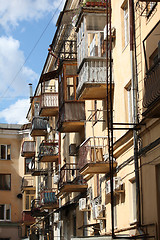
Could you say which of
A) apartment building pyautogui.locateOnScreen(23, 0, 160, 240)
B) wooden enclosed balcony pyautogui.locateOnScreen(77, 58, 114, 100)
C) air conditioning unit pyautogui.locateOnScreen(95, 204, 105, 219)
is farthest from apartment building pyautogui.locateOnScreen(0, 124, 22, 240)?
wooden enclosed balcony pyautogui.locateOnScreen(77, 58, 114, 100)

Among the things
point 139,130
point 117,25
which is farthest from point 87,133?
point 139,130

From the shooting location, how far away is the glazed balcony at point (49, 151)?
94.3 feet

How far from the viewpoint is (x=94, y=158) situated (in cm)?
1667

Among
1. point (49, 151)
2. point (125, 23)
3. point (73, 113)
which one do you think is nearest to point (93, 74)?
point (125, 23)

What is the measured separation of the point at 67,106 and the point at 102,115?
11.2 feet

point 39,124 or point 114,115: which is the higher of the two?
point 39,124

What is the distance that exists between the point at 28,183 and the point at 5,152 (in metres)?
3.72

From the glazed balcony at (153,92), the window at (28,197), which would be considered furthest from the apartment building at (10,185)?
the glazed balcony at (153,92)

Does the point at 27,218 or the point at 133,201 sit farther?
the point at 27,218

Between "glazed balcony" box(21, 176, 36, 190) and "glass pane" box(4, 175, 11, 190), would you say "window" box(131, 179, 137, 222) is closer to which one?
"glazed balcony" box(21, 176, 36, 190)

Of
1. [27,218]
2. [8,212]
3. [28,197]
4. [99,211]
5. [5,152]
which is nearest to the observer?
[99,211]

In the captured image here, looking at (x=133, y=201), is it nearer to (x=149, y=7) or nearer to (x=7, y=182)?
(x=149, y=7)

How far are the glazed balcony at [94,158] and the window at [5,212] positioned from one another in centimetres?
2453

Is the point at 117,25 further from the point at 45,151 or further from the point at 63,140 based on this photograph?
the point at 45,151
